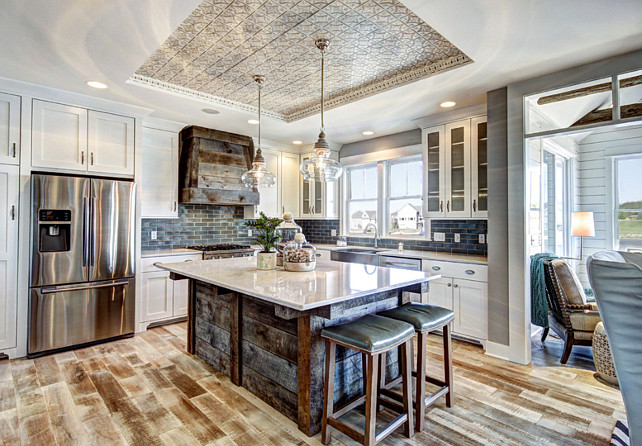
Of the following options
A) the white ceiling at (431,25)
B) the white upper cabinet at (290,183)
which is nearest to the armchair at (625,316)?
the white ceiling at (431,25)

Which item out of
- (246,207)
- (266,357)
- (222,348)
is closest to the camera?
(266,357)

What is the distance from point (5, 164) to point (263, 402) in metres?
3.09

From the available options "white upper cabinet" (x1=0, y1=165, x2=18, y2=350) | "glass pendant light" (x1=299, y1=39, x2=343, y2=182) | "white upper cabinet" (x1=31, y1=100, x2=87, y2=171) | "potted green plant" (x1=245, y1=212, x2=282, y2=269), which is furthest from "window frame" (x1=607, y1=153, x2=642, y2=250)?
"white upper cabinet" (x1=0, y1=165, x2=18, y2=350)

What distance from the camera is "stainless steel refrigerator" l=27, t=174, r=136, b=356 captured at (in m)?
3.25

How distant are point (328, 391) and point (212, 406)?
37.1 inches

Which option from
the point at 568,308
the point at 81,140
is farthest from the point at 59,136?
the point at 568,308

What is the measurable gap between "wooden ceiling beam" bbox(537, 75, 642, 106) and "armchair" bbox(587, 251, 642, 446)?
2150mm

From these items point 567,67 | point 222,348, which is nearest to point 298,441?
point 222,348

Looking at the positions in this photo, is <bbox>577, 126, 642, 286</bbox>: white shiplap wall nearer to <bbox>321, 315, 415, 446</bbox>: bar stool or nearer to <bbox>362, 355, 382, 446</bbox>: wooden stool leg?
<bbox>321, 315, 415, 446</bbox>: bar stool

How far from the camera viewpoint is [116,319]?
3684mm

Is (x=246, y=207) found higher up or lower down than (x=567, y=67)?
lower down

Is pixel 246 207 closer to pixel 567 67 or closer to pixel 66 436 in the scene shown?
pixel 66 436

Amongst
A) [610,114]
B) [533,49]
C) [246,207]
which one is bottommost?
[246,207]

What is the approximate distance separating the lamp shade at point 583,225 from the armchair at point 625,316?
3886mm
